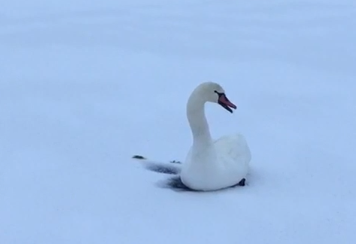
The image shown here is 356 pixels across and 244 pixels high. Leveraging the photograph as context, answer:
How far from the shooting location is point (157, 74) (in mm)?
6211

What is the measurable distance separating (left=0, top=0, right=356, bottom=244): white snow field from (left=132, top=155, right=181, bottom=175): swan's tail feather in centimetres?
7

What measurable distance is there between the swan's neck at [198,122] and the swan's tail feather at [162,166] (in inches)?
12.4

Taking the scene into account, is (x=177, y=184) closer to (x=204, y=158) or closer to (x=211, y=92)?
(x=204, y=158)

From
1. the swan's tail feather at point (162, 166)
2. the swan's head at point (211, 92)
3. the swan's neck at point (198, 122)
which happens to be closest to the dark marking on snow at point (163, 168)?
the swan's tail feather at point (162, 166)

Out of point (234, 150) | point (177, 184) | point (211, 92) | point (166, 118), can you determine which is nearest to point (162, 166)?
point (177, 184)

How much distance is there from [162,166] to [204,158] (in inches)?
16.8

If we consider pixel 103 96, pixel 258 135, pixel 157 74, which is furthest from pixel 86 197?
pixel 157 74

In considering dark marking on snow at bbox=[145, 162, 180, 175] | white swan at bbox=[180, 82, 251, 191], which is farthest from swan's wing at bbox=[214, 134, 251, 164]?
dark marking on snow at bbox=[145, 162, 180, 175]

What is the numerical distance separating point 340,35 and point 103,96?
2.79m

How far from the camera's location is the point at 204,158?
3992 millimetres

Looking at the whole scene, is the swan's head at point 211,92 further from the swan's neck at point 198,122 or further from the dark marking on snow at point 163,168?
the dark marking on snow at point 163,168

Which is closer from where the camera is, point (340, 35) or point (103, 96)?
point (103, 96)

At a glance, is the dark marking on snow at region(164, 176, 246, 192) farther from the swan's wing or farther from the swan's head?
the swan's head

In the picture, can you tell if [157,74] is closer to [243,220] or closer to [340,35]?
[340,35]
